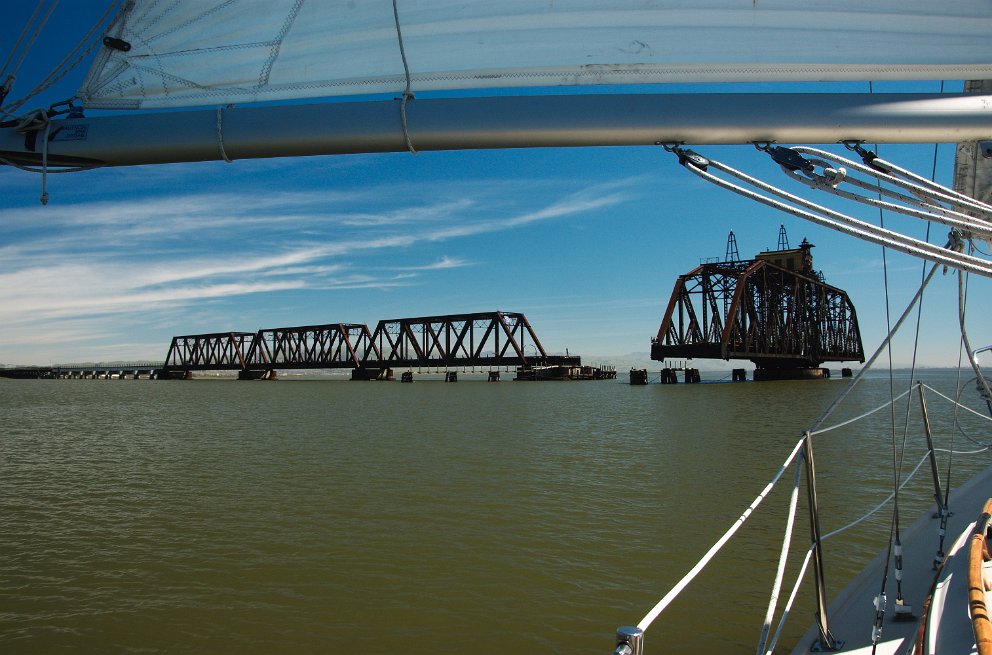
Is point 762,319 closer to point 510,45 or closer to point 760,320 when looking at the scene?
point 760,320

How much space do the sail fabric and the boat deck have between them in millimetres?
3218

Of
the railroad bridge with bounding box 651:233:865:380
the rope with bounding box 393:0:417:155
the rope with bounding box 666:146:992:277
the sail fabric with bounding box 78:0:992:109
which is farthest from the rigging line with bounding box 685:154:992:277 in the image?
the railroad bridge with bounding box 651:233:865:380

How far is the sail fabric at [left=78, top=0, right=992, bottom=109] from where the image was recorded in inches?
159

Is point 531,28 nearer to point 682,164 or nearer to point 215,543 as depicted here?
point 682,164

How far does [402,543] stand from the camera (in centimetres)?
905

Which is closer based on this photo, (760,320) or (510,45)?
(510,45)

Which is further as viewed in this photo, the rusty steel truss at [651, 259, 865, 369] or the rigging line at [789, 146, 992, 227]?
the rusty steel truss at [651, 259, 865, 369]

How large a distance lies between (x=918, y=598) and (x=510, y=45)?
4.76 meters

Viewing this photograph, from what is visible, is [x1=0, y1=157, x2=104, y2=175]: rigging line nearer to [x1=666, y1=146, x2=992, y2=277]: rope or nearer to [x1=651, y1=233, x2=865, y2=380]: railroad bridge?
[x1=666, y1=146, x2=992, y2=277]: rope

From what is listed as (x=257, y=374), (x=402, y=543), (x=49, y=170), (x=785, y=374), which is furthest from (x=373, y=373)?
(x=49, y=170)

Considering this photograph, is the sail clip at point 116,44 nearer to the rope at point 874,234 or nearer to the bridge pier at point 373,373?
the rope at point 874,234

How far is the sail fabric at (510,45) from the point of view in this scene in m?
4.03

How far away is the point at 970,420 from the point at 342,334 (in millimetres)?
95648

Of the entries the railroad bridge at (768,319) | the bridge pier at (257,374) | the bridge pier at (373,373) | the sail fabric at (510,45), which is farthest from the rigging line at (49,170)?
the bridge pier at (257,374)
